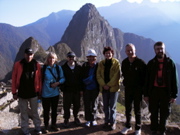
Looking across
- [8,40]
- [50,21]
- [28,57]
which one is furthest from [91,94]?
[50,21]

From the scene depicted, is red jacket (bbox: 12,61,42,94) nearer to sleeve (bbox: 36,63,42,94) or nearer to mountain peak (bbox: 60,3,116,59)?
sleeve (bbox: 36,63,42,94)

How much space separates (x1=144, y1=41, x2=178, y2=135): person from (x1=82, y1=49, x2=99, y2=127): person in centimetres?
170

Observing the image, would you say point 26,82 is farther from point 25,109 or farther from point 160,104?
point 160,104

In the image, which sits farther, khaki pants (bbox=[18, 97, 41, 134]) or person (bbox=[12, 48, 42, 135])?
khaki pants (bbox=[18, 97, 41, 134])

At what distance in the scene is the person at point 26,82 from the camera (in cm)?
554

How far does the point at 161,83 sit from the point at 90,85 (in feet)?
7.41

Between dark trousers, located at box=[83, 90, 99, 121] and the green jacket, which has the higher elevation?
the green jacket

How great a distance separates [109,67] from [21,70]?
269 cm

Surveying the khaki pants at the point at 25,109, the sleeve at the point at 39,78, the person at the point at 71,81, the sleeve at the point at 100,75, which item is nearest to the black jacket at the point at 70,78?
the person at the point at 71,81

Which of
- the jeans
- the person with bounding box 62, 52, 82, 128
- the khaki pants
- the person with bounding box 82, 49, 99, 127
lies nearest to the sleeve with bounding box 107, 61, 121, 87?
the jeans

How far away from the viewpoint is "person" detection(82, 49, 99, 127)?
6328 millimetres

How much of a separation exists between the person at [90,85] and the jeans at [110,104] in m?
0.40

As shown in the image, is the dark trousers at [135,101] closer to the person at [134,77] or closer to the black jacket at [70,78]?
the person at [134,77]

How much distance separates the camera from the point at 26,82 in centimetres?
558
